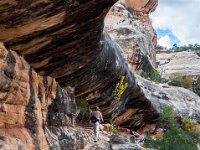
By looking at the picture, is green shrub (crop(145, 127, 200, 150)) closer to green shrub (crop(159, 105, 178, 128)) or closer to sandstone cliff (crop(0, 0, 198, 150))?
sandstone cliff (crop(0, 0, 198, 150))

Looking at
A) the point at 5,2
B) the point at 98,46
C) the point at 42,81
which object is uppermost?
the point at 5,2

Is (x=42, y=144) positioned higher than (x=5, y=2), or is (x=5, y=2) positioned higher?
(x=5, y=2)

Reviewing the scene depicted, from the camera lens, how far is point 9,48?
11555 millimetres

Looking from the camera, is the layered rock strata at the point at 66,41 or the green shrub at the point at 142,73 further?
the green shrub at the point at 142,73

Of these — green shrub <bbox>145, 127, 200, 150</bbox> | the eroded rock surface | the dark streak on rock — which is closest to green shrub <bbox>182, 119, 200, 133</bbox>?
the eroded rock surface

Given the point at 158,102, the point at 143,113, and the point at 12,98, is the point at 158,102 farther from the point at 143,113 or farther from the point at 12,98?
the point at 12,98

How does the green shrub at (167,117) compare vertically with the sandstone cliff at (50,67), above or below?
below

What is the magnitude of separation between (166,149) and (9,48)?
13.3 m

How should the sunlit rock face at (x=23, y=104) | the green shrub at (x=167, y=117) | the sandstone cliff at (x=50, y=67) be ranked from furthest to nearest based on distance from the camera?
the green shrub at (x=167, y=117) < the sunlit rock face at (x=23, y=104) < the sandstone cliff at (x=50, y=67)

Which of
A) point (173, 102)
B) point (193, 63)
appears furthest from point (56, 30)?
point (193, 63)

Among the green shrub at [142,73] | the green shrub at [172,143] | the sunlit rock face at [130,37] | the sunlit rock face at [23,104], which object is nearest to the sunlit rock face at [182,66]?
the sunlit rock face at [130,37]

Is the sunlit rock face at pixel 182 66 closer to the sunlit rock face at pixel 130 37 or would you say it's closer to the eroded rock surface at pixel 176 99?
the sunlit rock face at pixel 130 37

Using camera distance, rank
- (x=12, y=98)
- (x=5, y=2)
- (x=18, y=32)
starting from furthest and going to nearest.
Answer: (x=12, y=98)
(x=18, y=32)
(x=5, y=2)

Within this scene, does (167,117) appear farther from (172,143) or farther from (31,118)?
(31,118)
